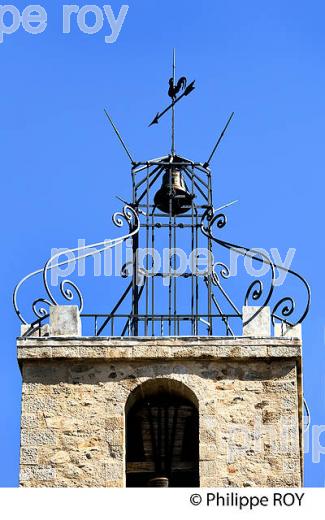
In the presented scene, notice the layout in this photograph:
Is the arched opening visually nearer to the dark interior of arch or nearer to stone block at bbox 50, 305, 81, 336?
the dark interior of arch

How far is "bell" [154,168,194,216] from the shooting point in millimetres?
43688

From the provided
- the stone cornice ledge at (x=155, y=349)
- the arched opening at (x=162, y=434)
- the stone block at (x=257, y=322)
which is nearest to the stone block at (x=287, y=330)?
the stone block at (x=257, y=322)

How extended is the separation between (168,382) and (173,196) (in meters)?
2.66

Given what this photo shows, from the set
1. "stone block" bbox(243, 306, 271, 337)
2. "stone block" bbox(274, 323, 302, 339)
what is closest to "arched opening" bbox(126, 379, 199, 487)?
"stone block" bbox(243, 306, 271, 337)

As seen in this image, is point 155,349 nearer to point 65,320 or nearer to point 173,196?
point 65,320

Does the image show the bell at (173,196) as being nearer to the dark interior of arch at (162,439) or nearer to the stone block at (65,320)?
the stone block at (65,320)

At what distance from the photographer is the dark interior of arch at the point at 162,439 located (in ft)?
138

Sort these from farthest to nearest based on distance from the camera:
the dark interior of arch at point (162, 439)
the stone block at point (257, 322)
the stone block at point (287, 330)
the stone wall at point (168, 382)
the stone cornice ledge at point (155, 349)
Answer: the stone block at point (287, 330) < the stone block at point (257, 322) < the dark interior of arch at point (162, 439) < the stone cornice ledge at point (155, 349) < the stone wall at point (168, 382)

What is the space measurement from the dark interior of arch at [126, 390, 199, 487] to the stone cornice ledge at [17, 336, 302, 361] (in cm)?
51

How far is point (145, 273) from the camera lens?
141 feet

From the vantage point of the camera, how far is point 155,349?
137 ft

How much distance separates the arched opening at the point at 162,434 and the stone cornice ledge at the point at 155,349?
331 millimetres
